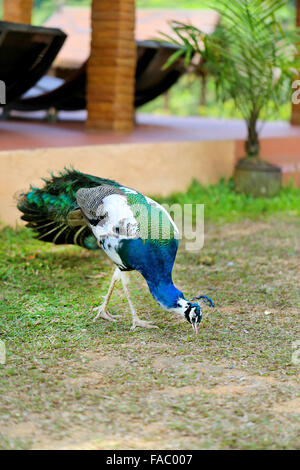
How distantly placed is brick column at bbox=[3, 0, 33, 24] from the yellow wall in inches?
172

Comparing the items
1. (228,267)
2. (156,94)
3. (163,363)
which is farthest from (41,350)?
(156,94)

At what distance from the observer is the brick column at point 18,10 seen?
1033cm

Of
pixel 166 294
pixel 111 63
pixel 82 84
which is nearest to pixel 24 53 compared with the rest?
pixel 111 63

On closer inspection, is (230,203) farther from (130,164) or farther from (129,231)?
(129,231)

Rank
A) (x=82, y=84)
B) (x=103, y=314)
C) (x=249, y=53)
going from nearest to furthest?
1. (x=103, y=314)
2. (x=249, y=53)
3. (x=82, y=84)

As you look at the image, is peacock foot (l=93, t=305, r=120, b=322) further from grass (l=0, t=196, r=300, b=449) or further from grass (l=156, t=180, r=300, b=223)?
grass (l=156, t=180, r=300, b=223)

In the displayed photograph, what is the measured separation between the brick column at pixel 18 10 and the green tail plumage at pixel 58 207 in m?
6.64

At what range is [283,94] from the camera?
7.33 meters

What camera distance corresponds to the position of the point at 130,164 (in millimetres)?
6734

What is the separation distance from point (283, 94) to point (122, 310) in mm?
4049

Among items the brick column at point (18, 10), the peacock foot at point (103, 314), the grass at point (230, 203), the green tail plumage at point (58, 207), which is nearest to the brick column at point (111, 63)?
the grass at point (230, 203)

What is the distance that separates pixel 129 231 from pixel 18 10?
25.8 feet
